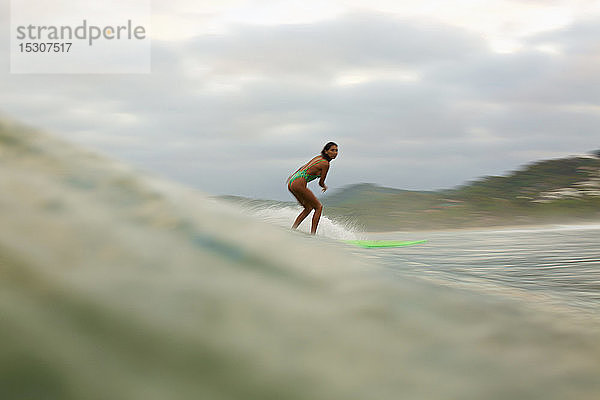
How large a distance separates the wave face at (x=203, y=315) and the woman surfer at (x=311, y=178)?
19.3 feet

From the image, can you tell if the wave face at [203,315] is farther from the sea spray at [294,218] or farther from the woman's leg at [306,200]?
the sea spray at [294,218]

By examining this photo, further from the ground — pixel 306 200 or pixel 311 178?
pixel 311 178

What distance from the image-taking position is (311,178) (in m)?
6.56

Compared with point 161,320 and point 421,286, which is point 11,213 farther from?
point 421,286

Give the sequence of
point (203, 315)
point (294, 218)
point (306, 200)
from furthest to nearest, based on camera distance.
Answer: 1. point (294, 218)
2. point (306, 200)
3. point (203, 315)

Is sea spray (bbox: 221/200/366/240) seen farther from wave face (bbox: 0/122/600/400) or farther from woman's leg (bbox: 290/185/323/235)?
wave face (bbox: 0/122/600/400)

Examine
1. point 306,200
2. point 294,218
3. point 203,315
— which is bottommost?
point 294,218

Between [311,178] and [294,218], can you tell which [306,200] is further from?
[294,218]

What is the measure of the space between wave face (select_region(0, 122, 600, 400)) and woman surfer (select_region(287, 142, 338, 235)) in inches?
231

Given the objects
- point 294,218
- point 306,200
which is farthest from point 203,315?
point 294,218

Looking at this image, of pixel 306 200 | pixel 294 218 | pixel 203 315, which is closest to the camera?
pixel 203 315

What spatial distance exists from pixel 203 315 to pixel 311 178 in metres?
6.21

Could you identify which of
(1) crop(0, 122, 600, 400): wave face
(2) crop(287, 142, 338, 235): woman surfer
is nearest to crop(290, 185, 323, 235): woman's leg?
(2) crop(287, 142, 338, 235): woman surfer

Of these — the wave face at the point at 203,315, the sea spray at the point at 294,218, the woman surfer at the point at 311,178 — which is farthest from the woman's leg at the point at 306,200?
the wave face at the point at 203,315
